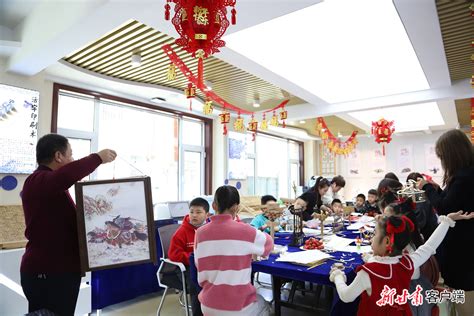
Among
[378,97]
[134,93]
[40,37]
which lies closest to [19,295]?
[40,37]

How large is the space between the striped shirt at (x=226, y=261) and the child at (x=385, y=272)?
1.46 ft

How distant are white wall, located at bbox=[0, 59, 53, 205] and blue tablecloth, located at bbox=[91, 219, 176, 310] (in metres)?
1.55

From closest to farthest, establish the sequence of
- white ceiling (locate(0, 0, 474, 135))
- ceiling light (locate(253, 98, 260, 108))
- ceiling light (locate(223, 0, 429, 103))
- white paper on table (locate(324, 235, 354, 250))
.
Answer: white paper on table (locate(324, 235, 354, 250)) < white ceiling (locate(0, 0, 474, 135)) < ceiling light (locate(223, 0, 429, 103)) < ceiling light (locate(253, 98, 260, 108))

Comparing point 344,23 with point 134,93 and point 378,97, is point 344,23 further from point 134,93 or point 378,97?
point 134,93

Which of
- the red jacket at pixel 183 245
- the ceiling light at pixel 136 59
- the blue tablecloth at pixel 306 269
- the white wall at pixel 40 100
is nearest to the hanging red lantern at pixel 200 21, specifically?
the blue tablecloth at pixel 306 269

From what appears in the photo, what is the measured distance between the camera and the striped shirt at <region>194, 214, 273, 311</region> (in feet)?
Result: 5.49

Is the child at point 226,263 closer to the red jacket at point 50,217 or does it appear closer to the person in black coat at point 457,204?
the red jacket at point 50,217

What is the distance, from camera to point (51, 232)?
5.21 ft

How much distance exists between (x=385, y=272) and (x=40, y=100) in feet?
14.5

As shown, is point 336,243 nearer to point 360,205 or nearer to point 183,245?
point 183,245

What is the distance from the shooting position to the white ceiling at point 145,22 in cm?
262

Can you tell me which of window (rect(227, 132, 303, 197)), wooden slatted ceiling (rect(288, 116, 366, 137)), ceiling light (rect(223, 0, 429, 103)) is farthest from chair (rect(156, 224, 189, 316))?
wooden slatted ceiling (rect(288, 116, 366, 137))

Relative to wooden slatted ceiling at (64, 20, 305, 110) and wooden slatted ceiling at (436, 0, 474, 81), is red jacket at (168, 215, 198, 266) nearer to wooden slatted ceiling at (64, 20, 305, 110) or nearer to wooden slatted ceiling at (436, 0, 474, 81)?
wooden slatted ceiling at (64, 20, 305, 110)

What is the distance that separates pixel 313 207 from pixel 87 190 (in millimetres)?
2635
